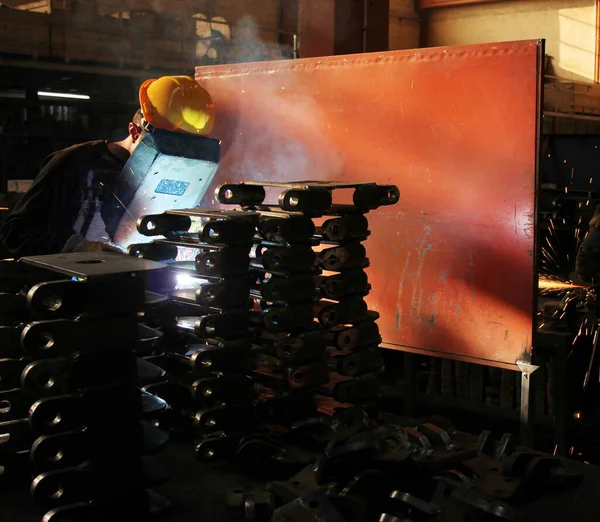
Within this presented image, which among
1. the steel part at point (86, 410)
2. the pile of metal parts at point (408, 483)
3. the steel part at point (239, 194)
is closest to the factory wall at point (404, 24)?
the steel part at point (239, 194)

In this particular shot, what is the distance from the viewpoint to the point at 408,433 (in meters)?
2.45

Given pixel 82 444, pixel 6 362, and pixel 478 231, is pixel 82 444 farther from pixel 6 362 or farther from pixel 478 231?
pixel 478 231

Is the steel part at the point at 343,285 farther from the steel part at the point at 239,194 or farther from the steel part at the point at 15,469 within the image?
the steel part at the point at 15,469

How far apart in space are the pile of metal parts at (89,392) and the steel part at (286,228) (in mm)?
596

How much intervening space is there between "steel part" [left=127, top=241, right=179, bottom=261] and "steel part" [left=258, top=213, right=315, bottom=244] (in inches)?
18.2

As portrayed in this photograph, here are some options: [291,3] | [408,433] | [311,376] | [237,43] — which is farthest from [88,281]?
[291,3]

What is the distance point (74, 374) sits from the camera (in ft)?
6.25

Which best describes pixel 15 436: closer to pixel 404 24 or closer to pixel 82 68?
pixel 82 68

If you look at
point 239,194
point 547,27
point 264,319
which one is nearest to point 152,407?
point 264,319

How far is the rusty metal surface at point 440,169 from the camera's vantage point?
3412mm

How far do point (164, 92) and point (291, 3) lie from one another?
8.00 meters

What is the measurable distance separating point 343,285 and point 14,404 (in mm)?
1215

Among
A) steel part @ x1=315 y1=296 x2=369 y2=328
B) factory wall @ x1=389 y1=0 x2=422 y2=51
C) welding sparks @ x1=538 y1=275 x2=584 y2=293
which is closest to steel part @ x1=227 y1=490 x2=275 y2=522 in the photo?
steel part @ x1=315 y1=296 x2=369 y2=328

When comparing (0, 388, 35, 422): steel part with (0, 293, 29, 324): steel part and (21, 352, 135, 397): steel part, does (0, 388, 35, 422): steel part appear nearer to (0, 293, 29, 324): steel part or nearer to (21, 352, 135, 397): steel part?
(0, 293, 29, 324): steel part
